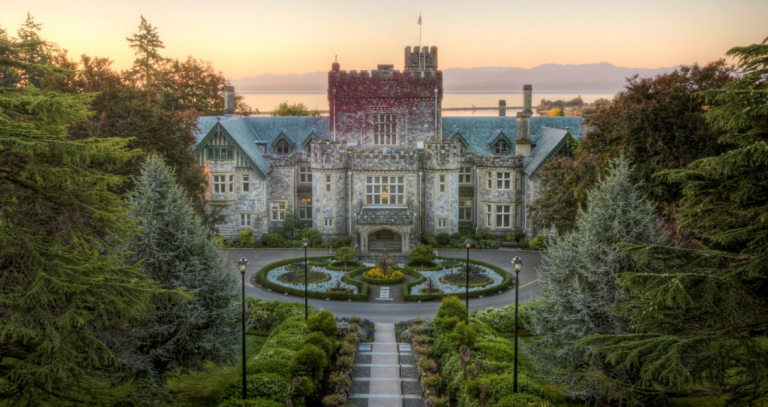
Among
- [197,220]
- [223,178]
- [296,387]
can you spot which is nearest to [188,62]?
[223,178]

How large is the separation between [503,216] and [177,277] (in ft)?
110

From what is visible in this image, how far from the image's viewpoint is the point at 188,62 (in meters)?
57.8

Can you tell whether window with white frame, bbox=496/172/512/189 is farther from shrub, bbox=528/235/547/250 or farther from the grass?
the grass

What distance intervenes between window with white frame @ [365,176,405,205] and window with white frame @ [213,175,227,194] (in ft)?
38.9

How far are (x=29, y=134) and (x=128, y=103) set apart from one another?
2013 centimetres

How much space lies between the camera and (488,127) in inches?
1987

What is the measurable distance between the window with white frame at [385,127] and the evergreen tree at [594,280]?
1140 inches

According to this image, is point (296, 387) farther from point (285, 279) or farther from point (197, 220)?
point (285, 279)

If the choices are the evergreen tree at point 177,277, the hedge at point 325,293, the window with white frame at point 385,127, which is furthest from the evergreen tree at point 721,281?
the window with white frame at point 385,127

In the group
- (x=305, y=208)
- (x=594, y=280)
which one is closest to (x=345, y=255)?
(x=305, y=208)

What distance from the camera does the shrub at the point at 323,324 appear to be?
73.4 ft

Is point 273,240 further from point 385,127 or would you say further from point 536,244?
point 536,244

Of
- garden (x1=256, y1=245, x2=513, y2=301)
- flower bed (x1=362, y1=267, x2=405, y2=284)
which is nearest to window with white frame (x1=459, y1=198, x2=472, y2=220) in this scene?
garden (x1=256, y1=245, x2=513, y2=301)

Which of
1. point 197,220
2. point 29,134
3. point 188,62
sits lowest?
point 197,220
